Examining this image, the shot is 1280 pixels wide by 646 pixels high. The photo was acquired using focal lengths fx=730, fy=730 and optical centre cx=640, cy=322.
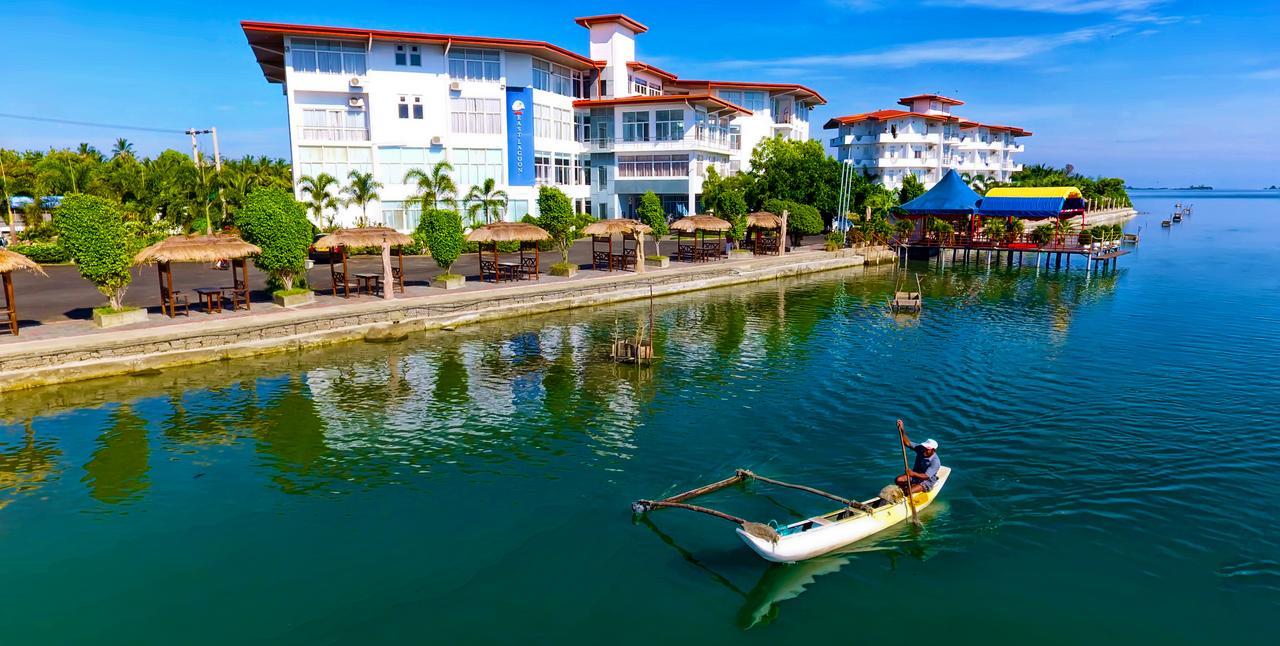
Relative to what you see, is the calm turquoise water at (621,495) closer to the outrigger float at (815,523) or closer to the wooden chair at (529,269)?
the outrigger float at (815,523)

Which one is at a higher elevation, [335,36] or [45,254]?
[335,36]

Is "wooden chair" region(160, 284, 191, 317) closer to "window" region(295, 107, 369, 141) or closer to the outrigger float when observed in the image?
the outrigger float

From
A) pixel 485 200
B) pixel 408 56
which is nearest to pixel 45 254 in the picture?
pixel 408 56

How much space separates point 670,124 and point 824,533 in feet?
179

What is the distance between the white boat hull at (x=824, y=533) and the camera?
12.0 metres

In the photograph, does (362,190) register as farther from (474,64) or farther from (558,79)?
(558,79)

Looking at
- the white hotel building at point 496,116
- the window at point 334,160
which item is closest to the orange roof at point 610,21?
the white hotel building at point 496,116

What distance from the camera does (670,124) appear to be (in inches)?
2475

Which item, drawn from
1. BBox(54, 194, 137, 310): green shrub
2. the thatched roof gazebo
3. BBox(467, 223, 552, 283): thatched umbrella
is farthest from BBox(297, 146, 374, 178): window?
BBox(54, 194, 137, 310): green shrub

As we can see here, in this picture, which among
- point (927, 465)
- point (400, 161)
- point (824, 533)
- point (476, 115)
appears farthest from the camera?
point (476, 115)

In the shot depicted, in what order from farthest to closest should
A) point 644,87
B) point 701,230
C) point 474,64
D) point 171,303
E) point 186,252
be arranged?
point 644,87
point 474,64
point 701,230
point 171,303
point 186,252

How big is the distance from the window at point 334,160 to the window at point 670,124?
2424cm

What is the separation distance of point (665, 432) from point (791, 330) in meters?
14.0

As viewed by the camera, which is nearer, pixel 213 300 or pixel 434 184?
pixel 213 300
